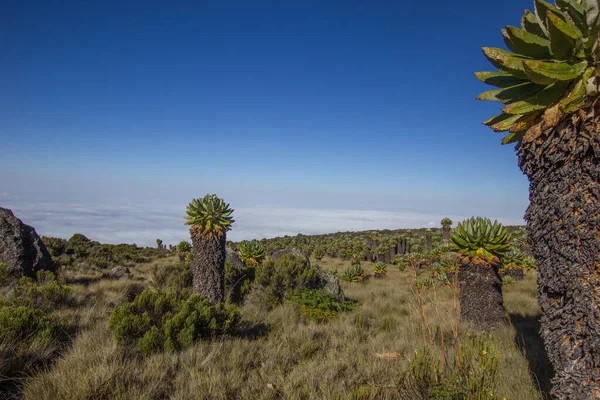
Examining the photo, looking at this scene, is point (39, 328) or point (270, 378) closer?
point (270, 378)

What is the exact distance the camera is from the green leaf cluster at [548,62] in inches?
104

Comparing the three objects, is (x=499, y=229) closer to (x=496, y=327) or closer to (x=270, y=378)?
(x=496, y=327)

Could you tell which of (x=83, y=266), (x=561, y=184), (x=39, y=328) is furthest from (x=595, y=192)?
(x=83, y=266)

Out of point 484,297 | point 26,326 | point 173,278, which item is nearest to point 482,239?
point 484,297

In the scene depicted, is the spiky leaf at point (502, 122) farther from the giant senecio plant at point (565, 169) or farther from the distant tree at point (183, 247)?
the distant tree at point (183, 247)

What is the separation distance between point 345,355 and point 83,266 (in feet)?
50.5

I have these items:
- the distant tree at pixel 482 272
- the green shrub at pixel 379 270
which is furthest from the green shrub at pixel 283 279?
the green shrub at pixel 379 270

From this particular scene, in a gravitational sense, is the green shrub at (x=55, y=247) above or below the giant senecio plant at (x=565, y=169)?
below

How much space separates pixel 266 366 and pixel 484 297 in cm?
466

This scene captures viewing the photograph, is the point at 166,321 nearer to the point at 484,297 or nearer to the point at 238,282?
the point at 238,282

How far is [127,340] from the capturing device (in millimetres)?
4531

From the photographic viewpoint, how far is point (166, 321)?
15.6ft

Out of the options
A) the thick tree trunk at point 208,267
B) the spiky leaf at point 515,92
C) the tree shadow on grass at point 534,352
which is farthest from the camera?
the thick tree trunk at point 208,267

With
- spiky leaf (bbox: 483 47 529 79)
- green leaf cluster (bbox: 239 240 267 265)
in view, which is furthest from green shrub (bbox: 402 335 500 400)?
green leaf cluster (bbox: 239 240 267 265)
